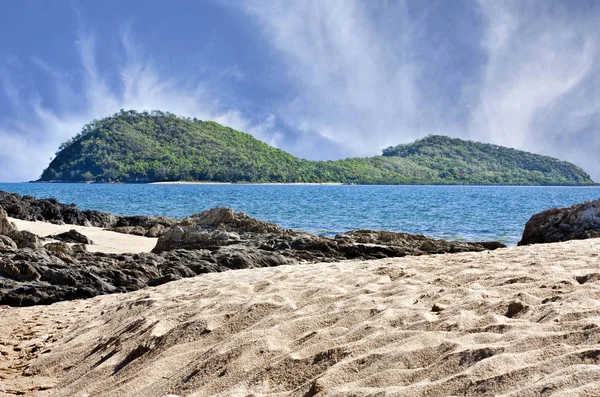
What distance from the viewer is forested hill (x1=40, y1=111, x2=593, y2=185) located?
147 m

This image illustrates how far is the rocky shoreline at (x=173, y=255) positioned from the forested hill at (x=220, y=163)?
429ft

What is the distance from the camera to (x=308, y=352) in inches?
158

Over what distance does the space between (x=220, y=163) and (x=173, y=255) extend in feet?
459

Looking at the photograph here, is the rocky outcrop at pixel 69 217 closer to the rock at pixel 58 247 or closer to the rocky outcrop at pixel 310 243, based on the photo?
the rocky outcrop at pixel 310 243

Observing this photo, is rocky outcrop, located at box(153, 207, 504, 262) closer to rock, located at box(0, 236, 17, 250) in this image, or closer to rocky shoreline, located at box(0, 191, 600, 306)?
rocky shoreline, located at box(0, 191, 600, 306)

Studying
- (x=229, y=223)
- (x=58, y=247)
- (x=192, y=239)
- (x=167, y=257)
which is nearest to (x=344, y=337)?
(x=167, y=257)

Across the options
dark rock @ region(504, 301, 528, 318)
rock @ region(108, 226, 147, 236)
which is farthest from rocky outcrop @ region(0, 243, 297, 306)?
rock @ region(108, 226, 147, 236)

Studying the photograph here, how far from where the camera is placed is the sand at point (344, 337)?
3.28 m

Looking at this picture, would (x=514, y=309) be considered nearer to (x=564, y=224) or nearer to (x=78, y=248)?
(x=564, y=224)

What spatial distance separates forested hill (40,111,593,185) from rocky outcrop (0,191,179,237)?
12002 centimetres

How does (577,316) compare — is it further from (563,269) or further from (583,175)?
(583,175)

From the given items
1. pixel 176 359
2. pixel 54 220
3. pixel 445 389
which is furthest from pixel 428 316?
pixel 54 220

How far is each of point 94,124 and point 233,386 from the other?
6795 inches

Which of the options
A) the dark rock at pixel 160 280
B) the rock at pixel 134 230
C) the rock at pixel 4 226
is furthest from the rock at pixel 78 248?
the rock at pixel 134 230
